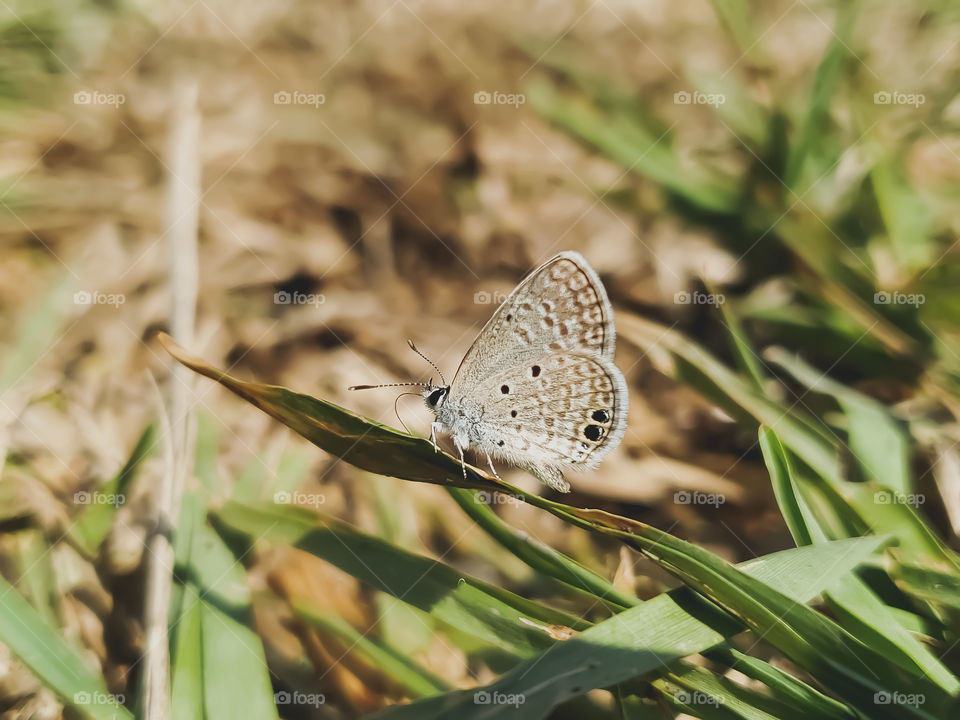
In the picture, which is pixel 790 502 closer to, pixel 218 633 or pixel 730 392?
pixel 730 392

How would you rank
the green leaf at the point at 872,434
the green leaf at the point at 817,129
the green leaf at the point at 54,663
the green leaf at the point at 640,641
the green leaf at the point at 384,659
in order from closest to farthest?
the green leaf at the point at 640,641, the green leaf at the point at 54,663, the green leaf at the point at 384,659, the green leaf at the point at 872,434, the green leaf at the point at 817,129

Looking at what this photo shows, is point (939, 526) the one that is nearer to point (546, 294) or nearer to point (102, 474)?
point (546, 294)

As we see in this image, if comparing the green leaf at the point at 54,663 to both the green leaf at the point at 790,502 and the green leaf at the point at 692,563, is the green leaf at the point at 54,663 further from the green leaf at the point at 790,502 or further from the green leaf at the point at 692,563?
the green leaf at the point at 790,502

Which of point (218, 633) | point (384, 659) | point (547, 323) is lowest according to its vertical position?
point (384, 659)

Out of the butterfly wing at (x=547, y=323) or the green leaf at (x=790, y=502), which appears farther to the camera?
the butterfly wing at (x=547, y=323)

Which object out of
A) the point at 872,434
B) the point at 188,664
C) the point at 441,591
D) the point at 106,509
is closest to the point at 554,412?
the point at 441,591

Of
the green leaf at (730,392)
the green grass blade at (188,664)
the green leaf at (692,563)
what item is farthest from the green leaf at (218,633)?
the green leaf at (730,392)
